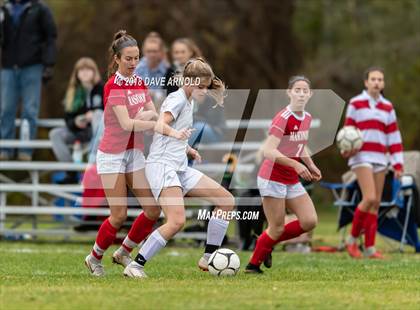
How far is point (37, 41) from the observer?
1539cm

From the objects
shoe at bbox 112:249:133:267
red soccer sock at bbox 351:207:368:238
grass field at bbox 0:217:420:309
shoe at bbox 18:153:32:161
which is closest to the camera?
grass field at bbox 0:217:420:309

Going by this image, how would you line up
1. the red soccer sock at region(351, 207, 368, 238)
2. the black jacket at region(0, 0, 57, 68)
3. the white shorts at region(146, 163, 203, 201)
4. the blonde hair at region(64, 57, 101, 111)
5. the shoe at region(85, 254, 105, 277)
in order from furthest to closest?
the black jacket at region(0, 0, 57, 68)
the blonde hair at region(64, 57, 101, 111)
the red soccer sock at region(351, 207, 368, 238)
the shoe at region(85, 254, 105, 277)
the white shorts at region(146, 163, 203, 201)

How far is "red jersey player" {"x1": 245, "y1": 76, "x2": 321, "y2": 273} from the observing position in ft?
32.8

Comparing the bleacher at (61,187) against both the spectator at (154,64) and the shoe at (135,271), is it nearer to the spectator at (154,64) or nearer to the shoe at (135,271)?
the spectator at (154,64)

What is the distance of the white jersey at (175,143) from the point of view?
9219mm

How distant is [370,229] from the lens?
13414mm

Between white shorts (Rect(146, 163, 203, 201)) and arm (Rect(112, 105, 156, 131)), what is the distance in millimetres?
381

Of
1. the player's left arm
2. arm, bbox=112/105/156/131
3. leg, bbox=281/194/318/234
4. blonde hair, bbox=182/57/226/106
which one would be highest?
blonde hair, bbox=182/57/226/106

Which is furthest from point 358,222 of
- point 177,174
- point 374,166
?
point 177,174

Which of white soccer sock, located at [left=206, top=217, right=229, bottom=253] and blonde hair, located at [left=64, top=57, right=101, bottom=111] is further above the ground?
blonde hair, located at [left=64, top=57, right=101, bottom=111]

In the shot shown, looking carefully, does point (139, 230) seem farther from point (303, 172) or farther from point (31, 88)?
point (31, 88)

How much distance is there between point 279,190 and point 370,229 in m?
3.72

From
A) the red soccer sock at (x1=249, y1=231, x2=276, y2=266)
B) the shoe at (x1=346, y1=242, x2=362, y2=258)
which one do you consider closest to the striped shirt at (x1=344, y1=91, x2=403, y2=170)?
the shoe at (x1=346, y1=242, x2=362, y2=258)

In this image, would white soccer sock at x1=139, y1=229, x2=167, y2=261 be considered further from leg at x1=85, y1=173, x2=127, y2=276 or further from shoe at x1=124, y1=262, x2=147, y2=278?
leg at x1=85, y1=173, x2=127, y2=276
